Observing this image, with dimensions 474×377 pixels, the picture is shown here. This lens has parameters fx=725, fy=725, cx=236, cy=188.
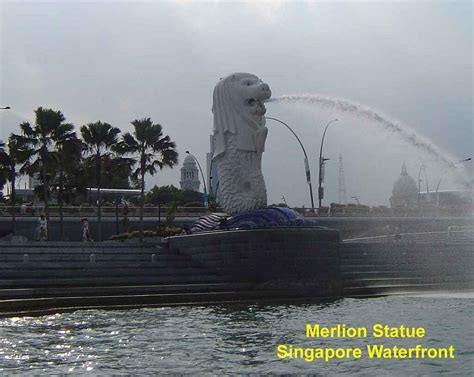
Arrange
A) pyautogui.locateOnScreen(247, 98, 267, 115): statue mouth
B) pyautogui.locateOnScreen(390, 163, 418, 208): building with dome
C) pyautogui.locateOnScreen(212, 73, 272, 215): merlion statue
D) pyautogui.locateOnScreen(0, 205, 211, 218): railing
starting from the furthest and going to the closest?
1. pyautogui.locateOnScreen(390, 163, 418, 208): building with dome
2. pyautogui.locateOnScreen(0, 205, 211, 218): railing
3. pyautogui.locateOnScreen(247, 98, 267, 115): statue mouth
4. pyautogui.locateOnScreen(212, 73, 272, 215): merlion statue

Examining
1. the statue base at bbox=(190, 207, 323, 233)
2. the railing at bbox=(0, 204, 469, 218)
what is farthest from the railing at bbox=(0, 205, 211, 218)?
the statue base at bbox=(190, 207, 323, 233)

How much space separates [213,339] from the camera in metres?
13.0

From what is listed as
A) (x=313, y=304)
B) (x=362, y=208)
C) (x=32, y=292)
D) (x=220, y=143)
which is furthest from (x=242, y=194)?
(x=362, y=208)

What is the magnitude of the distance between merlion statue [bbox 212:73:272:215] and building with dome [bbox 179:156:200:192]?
5204 inches

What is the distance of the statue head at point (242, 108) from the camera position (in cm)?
2719

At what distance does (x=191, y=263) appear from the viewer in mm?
24703

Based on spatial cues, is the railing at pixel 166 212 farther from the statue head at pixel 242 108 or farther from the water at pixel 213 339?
the water at pixel 213 339

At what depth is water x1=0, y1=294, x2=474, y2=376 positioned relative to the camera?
10.5m

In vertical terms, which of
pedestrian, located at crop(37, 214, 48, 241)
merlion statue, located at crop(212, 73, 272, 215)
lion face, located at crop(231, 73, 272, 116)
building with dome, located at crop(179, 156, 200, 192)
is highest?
building with dome, located at crop(179, 156, 200, 192)

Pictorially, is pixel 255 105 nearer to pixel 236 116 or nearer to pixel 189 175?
pixel 236 116

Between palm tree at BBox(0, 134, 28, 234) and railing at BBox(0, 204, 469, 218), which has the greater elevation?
palm tree at BBox(0, 134, 28, 234)

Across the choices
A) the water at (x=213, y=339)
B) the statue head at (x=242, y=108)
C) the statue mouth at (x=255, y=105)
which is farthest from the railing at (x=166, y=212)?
the water at (x=213, y=339)

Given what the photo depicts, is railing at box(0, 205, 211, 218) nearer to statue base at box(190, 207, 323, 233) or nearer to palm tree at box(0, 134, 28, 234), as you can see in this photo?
palm tree at box(0, 134, 28, 234)

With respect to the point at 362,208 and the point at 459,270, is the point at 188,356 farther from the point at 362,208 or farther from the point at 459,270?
the point at 362,208
